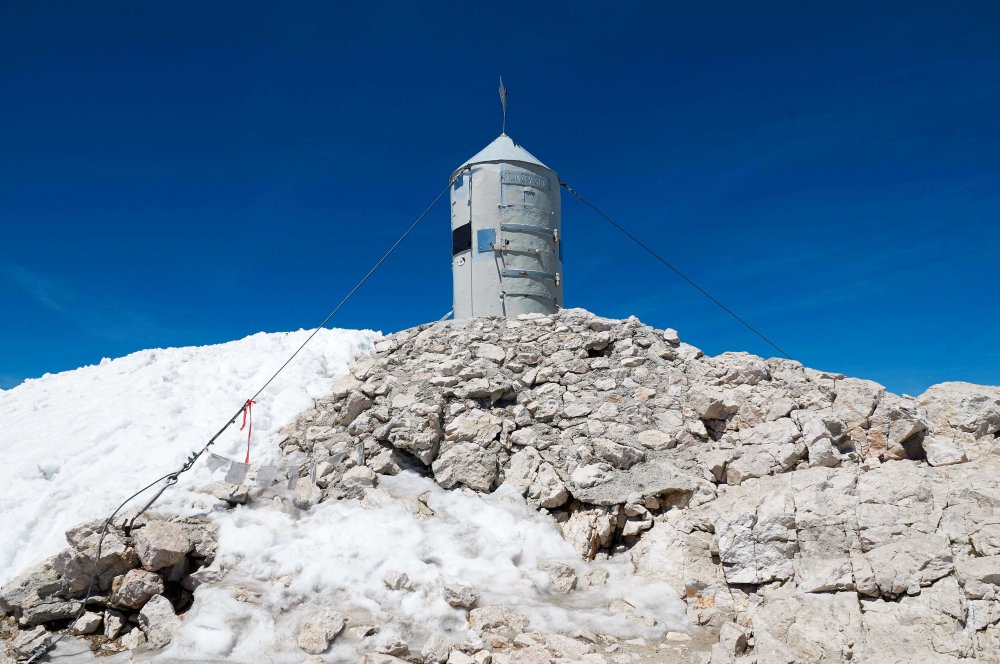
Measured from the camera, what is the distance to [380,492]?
11.5 m

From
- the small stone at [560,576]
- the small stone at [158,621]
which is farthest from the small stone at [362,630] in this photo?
the small stone at [560,576]

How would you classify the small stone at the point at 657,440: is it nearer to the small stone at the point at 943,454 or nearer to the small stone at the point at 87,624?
the small stone at the point at 943,454

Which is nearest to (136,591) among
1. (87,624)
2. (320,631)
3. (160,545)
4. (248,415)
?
(160,545)

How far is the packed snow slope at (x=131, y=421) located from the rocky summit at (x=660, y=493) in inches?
35.9

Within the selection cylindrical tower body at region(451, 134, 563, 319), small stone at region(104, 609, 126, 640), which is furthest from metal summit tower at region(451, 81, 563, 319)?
small stone at region(104, 609, 126, 640)

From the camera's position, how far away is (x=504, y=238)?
16844 mm

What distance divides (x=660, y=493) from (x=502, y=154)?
10.1m

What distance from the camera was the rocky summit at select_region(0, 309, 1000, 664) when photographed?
8195 mm

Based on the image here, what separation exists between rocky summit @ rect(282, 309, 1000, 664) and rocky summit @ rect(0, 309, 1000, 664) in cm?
3

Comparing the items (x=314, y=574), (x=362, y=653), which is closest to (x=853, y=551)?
(x=362, y=653)

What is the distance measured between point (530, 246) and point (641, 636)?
34.7 feet

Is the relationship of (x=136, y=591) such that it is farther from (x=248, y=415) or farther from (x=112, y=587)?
(x=248, y=415)

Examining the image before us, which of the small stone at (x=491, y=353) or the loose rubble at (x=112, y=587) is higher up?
the small stone at (x=491, y=353)

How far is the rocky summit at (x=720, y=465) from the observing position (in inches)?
324
